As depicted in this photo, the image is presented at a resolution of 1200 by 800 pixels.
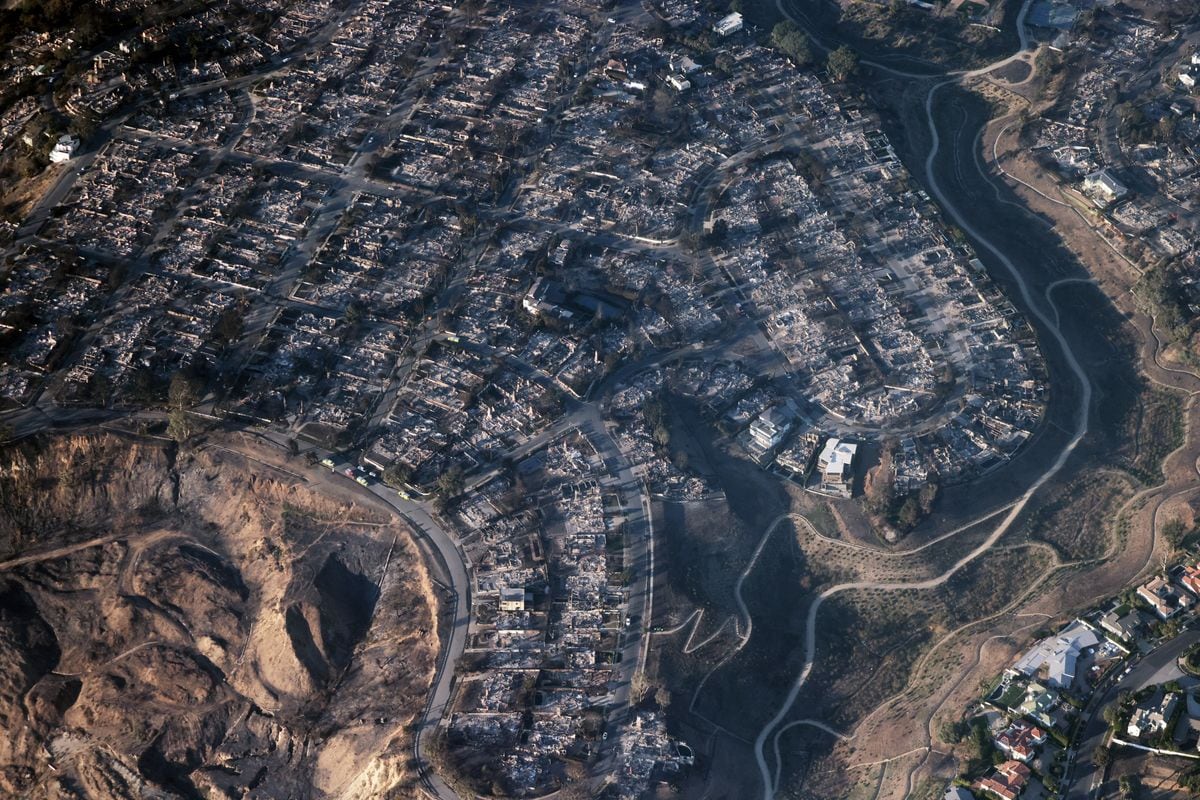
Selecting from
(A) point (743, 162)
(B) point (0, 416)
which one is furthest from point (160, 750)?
(A) point (743, 162)

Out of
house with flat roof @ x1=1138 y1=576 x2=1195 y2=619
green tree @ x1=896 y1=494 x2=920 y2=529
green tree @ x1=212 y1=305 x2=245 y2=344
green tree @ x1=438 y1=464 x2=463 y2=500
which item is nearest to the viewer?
house with flat roof @ x1=1138 y1=576 x2=1195 y2=619

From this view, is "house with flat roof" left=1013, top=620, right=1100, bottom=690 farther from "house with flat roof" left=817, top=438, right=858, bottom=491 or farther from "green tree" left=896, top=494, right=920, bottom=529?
"house with flat roof" left=817, top=438, right=858, bottom=491

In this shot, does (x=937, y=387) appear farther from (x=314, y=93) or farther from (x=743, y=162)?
(x=314, y=93)

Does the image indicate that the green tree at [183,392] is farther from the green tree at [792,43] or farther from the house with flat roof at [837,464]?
the green tree at [792,43]

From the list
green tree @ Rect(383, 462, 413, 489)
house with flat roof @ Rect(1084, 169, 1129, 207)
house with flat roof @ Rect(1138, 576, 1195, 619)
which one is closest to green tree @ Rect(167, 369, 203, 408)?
green tree @ Rect(383, 462, 413, 489)

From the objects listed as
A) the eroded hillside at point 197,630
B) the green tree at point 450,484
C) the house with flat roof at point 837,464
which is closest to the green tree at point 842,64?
the house with flat roof at point 837,464

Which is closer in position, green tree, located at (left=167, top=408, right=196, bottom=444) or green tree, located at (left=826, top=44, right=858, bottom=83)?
green tree, located at (left=167, top=408, right=196, bottom=444)

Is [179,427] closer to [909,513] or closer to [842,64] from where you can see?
[909,513]
